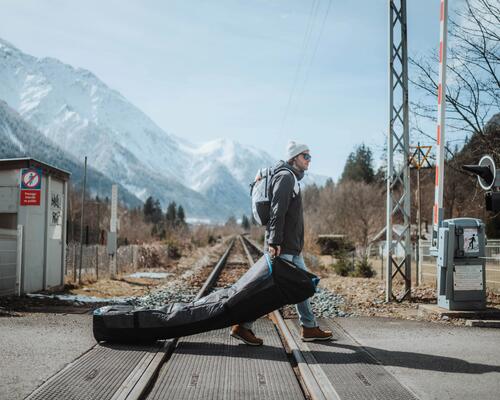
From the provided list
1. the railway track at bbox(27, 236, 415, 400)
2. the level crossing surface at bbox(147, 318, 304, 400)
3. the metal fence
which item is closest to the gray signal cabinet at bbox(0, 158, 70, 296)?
the railway track at bbox(27, 236, 415, 400)

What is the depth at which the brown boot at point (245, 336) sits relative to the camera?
241 inches

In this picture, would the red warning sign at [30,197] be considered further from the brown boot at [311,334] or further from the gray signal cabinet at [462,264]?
the gray signal cabinet at [462,264]

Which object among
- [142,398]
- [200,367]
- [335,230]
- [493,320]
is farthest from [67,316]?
[335,230]

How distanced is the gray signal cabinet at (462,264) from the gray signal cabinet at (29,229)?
24.0 ft

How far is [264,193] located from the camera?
20.4 ft

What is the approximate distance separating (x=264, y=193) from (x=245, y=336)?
1.59 m

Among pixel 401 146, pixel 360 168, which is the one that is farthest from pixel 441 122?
pixel 360 168

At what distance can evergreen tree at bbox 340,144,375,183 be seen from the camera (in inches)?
3551

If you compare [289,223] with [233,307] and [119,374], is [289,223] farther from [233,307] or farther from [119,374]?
[119,374]

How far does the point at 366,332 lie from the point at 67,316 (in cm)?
416

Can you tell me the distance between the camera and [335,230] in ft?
182

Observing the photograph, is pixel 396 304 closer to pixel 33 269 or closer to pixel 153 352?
pixel 153 352

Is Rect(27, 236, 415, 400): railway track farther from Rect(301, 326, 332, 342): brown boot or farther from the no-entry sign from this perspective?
the no-entry sign

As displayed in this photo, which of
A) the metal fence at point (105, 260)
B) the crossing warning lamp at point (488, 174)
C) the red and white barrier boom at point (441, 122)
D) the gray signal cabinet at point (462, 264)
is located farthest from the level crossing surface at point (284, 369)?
the metal fence at point (105, 260)
